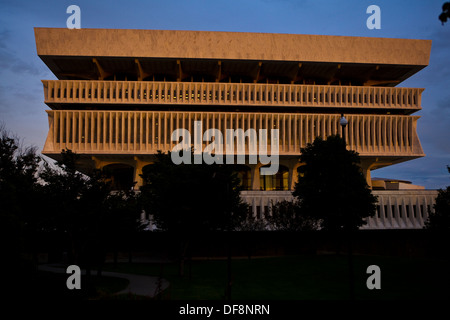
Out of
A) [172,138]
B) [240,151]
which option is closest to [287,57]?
[240,151]

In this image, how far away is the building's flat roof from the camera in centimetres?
5222

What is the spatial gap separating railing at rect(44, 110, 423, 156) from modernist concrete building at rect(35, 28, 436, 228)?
0.14 metres

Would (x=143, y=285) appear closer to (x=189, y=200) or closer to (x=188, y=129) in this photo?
(x=189, y=200)

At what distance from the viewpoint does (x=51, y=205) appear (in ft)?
62.4

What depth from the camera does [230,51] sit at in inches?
2099

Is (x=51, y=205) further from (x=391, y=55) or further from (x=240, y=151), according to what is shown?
(x=391, y=55)

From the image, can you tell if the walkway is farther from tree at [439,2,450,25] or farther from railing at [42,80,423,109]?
railing at [42,80,423,109]

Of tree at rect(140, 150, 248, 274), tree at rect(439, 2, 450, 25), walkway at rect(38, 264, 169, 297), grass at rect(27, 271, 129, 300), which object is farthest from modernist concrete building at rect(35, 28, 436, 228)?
tree at rect(439, 2, 450, 25)

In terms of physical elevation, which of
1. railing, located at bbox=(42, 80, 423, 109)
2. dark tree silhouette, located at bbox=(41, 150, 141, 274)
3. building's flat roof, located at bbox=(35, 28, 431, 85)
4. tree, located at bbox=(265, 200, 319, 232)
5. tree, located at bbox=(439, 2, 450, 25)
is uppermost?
building's flat roof, located at bbox=(35, 28, 431, 85)

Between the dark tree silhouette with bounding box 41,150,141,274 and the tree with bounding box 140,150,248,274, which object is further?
the tree with bounding box 140,150,248,274

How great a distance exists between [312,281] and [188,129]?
3497cm

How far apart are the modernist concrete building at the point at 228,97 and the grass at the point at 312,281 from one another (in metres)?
23.8

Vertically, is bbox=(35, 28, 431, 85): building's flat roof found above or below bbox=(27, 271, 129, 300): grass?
above

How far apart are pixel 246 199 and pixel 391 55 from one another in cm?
3000
